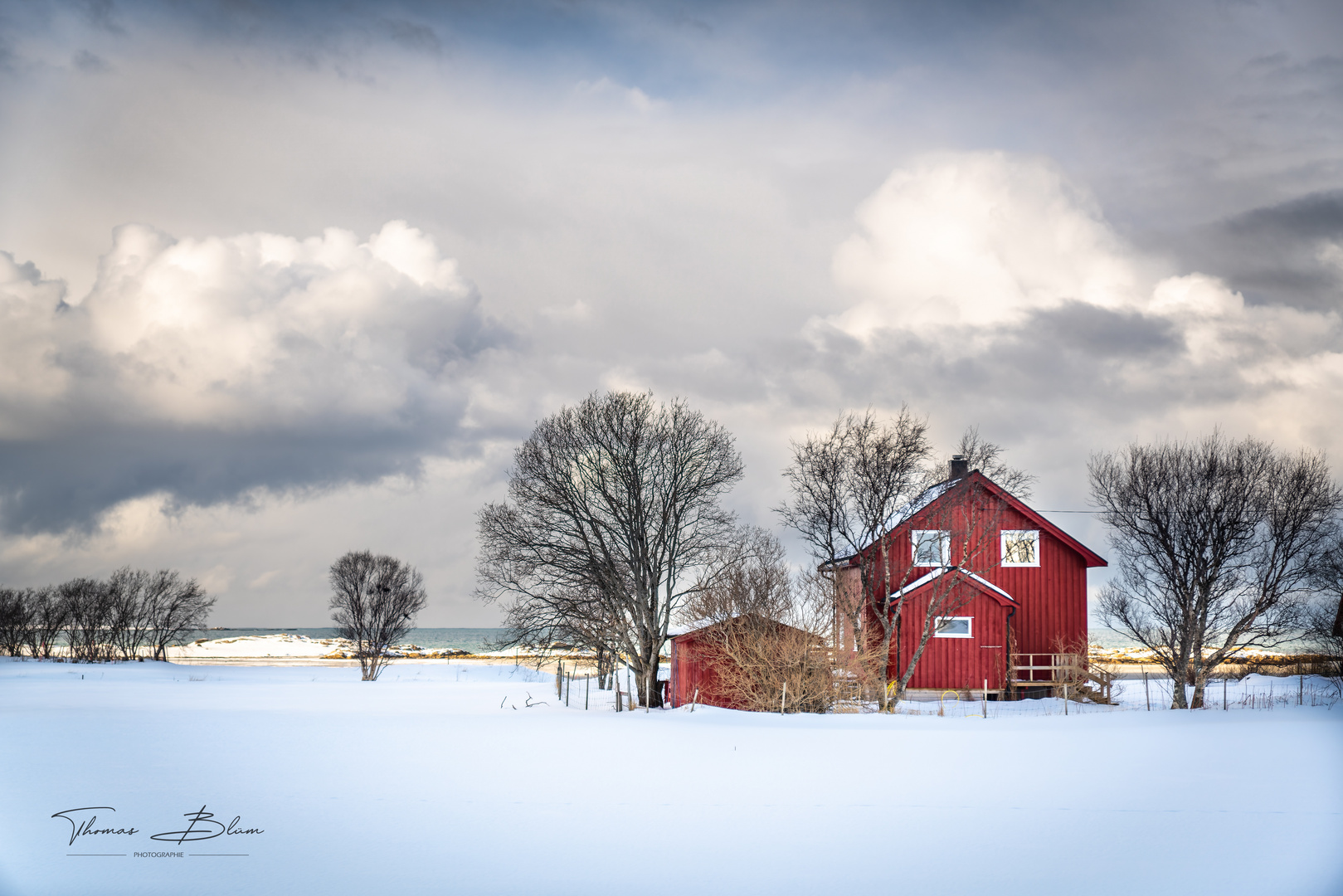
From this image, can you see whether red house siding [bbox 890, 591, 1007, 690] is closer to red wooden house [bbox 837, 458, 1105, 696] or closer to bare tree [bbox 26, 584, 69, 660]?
red wooden house [bbox 837, 458, 1105, 696]

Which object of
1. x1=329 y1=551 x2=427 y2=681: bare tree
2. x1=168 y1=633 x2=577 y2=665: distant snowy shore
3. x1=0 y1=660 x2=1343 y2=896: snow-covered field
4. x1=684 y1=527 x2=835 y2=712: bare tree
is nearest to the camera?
x1=0 y1=660 x2=1343 y2=896: snow-covered field

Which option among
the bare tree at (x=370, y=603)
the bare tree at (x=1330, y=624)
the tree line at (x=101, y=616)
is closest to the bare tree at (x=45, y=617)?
the tree line at (x=101, y=616)

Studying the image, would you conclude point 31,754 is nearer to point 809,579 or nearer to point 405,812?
point 405,812

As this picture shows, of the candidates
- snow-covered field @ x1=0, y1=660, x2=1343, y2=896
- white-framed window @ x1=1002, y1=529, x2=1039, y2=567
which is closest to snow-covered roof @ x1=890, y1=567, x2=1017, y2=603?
white-framed window @ x1=1002, y1=529, x2=1039, y2=567

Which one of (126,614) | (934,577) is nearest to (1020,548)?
(934,577)

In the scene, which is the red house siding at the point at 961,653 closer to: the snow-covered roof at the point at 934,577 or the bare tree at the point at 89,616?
the snow-covered roof at the point at 934,577

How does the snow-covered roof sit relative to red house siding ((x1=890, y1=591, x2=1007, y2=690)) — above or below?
above

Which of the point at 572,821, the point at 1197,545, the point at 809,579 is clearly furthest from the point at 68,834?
the point at 1197,545

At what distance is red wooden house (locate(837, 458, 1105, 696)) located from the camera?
3162cm

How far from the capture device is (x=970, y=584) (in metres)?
32.0

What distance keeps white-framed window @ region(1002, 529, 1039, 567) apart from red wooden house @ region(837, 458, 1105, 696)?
1.2 inches

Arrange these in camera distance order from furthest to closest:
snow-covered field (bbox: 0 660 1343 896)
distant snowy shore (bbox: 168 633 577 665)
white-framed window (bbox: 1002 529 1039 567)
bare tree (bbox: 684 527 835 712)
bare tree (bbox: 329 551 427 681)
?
distant snowy shore (bbox: 168 633 577 665) < bare tree (bbox: 329 551 427 681) < white-framed window (bbox: 1002 529 1039 567) < bare tree (bbox: 684 527 835 712) < snow-covered field (bbox: 0 660 1343 896)

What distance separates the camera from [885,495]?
96.0 feet

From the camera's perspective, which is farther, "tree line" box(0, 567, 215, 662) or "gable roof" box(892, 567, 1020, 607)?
"tree line" box(0, 567, 215, 662)
